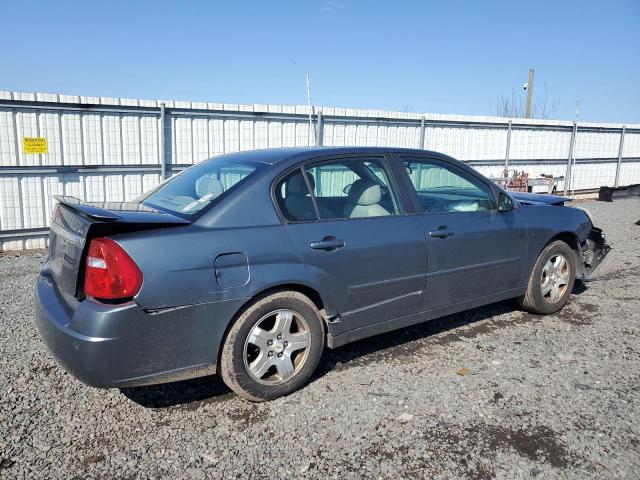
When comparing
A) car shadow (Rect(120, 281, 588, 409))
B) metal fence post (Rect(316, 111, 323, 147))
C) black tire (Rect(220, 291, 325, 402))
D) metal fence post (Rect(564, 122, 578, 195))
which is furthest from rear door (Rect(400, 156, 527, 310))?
metal fence post (Rect(564, 122, 578, 195))

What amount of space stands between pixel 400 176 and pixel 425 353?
4.57ft

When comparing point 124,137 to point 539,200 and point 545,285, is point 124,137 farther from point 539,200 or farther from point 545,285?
point 545,285

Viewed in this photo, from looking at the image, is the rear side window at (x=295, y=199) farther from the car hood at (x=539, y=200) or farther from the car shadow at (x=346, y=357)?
the car hood at (x=539, y=200)

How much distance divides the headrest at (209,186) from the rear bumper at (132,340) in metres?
0.79

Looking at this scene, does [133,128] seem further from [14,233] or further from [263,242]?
[263,242]

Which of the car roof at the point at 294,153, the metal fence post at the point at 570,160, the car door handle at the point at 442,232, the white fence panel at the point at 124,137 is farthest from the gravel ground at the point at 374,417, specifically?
the metal fence post at the point at 570,160

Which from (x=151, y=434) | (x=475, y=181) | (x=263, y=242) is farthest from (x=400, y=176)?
(x=151, y=434)

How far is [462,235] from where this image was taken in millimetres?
3881

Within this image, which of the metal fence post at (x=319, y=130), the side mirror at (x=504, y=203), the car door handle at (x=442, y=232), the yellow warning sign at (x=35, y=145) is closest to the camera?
the car door handle at (x=442, y=232)

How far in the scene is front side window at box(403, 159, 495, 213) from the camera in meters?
3.96

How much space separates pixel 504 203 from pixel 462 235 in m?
0.70

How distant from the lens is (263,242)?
2.97 metres

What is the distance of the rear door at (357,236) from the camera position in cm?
320

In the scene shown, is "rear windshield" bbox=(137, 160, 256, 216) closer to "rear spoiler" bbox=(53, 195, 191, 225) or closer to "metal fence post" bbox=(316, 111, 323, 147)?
"rear spoiler" bbox=(53, 195, 191, 225)
